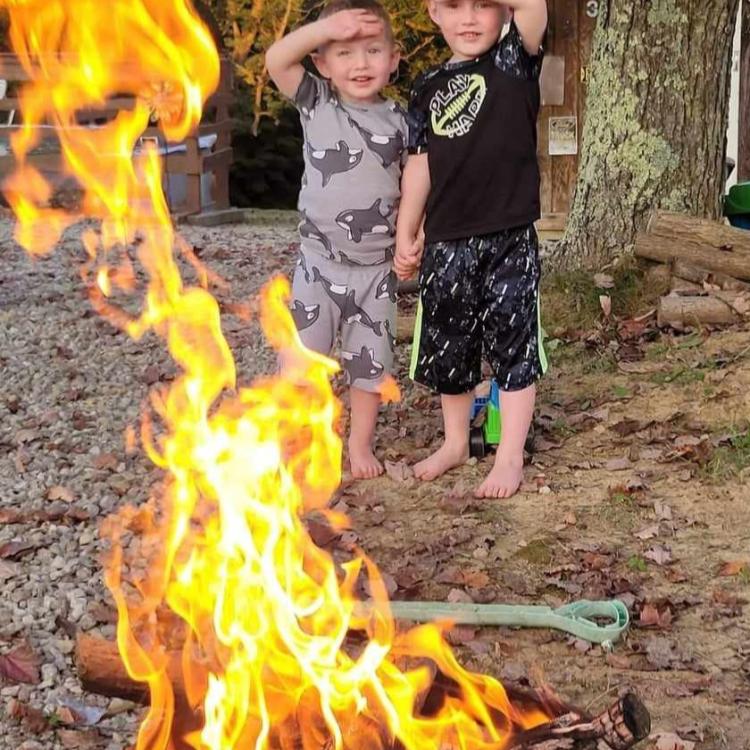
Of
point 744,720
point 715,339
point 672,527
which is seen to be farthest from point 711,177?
point 744,720

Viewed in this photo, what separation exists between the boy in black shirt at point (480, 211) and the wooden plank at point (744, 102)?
27.9 ft

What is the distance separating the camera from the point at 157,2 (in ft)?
13.0

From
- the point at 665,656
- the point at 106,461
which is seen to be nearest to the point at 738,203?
the point at 106,461

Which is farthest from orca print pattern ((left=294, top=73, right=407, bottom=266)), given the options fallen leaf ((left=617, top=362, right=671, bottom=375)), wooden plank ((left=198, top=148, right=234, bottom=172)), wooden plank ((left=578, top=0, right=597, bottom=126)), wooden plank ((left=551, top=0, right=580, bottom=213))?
wooden plank ((left=198, top=148, right=234, bottom=172))

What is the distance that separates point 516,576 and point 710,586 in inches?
26.2

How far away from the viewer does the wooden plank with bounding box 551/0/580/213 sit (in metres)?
12.1

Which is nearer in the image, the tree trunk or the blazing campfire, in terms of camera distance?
the blazing campfire

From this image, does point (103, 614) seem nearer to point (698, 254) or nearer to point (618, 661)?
point (618, 661)

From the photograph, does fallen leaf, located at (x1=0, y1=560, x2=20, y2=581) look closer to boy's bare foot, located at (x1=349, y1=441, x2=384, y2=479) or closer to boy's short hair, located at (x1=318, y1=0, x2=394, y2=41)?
boy's bare foot, located at (x1=349, y1=441, x2=384, y2=479)

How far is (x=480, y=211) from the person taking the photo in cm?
455

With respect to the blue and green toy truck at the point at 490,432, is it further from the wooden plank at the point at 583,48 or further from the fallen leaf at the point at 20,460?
the wooden plank at the point at 583,48

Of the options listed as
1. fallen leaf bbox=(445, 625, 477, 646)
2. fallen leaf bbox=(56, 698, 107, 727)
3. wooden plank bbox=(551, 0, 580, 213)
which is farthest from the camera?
wooden plank bbox=(551, 0, 580, 213)

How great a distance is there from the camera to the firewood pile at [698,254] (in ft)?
21.3

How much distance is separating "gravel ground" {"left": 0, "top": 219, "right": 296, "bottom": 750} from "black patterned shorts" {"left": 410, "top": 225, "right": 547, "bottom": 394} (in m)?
1.43
